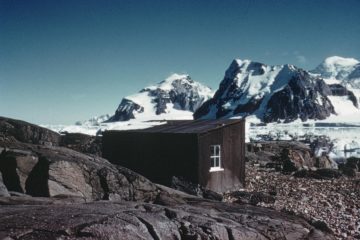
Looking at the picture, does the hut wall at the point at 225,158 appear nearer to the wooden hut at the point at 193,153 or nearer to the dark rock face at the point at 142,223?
the wooden hut at the point at 193,153

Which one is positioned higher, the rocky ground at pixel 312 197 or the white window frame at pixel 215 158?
the white window frame at pixel 215 158

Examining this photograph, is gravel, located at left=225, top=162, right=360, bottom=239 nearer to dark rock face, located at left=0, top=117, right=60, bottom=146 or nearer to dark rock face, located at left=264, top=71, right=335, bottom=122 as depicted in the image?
dark rock face, located at left=0, top=117, right=60, bottom=146

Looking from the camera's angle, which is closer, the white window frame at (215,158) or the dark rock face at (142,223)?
the dark rock face at (142,223)

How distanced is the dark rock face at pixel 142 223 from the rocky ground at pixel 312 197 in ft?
8.29

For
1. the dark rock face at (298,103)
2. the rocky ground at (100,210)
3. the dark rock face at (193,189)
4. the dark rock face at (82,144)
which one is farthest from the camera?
the dark rock face at (298,103)

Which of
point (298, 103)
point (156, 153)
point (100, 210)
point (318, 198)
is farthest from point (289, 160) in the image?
point (298, 103)

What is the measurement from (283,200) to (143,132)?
9216 millimetres

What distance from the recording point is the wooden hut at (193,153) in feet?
62.3

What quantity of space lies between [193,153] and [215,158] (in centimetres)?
156

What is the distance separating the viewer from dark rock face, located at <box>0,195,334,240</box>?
6160 mm

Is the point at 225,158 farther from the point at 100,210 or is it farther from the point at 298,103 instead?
the point at 298,103

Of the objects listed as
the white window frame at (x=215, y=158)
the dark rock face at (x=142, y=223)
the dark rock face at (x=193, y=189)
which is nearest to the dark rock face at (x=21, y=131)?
the dark rock face at (x=193, y=189)

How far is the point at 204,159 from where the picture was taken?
19109 mm

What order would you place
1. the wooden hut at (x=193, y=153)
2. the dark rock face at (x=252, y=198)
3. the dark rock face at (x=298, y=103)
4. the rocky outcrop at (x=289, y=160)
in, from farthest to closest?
the dark rock face at (x=298, y=103) < the rocky outcrop at (x=289, y=160) < the wooden hut at (x=193, y=153) < the dark rock face at (x=252, y=198)
